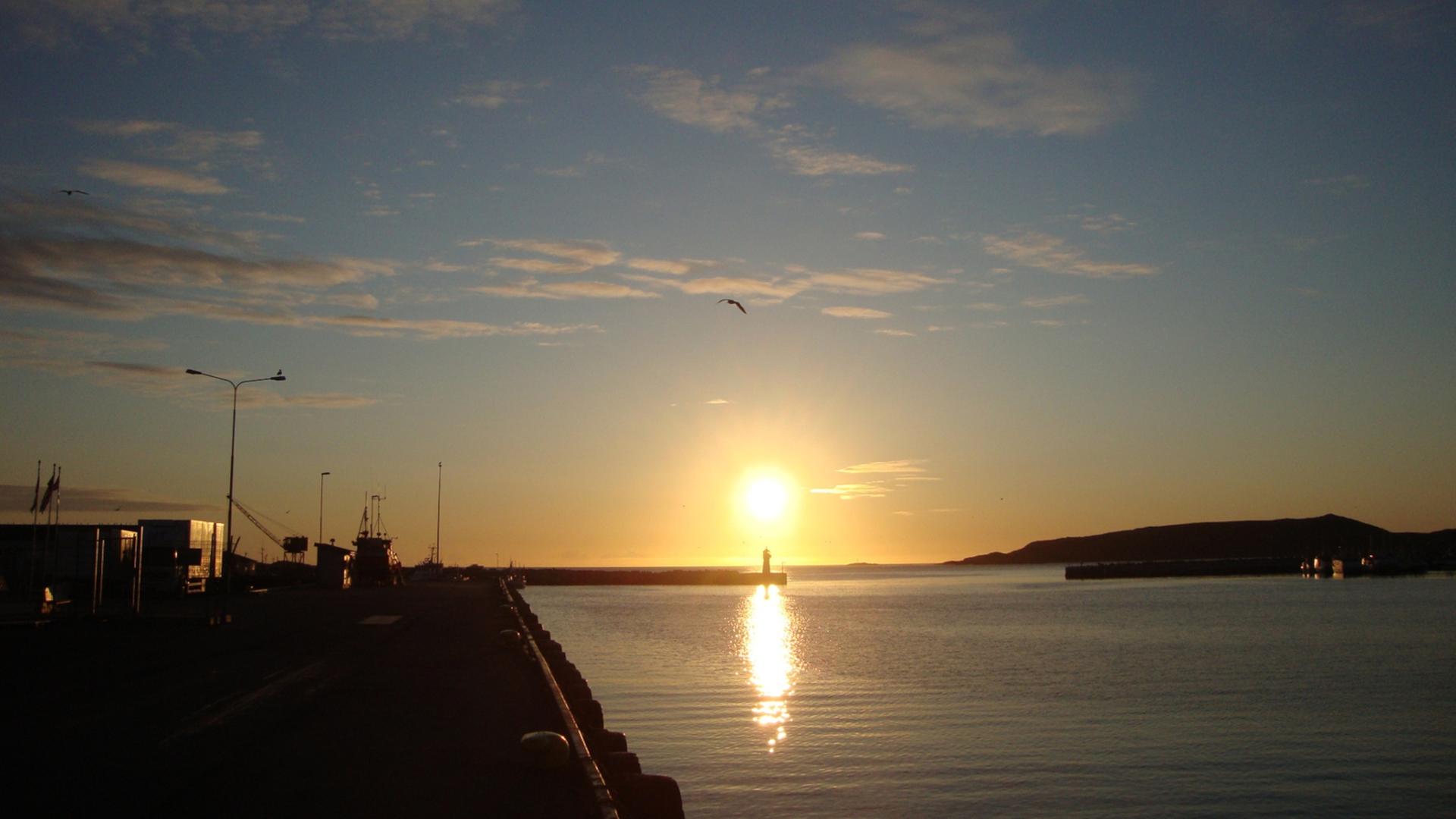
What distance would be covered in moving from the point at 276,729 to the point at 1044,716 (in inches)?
925

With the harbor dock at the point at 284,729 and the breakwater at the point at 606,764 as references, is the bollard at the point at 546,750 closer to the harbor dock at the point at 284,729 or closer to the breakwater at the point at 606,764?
the harbor dock at the point at 284,729

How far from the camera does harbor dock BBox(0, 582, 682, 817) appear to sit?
12.9 meters

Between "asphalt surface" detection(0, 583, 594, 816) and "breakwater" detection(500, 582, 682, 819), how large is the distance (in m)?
0.32

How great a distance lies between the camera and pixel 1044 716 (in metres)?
34.0

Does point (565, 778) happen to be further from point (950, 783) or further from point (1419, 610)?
point (1419, 610)

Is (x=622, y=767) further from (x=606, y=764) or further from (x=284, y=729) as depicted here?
(x=284, y=729)

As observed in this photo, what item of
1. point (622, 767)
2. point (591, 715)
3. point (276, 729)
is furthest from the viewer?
point (591, 715)

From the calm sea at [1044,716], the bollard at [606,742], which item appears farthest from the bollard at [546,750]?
the calm sea at [1044,716]

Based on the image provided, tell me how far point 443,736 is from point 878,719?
18.9 metres

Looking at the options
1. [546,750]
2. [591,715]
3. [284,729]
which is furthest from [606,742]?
[284,729]

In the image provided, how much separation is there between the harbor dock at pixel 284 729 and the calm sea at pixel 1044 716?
17.1 feet

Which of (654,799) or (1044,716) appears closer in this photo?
(654,799)

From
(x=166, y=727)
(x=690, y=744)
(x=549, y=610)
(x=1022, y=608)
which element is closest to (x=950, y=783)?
(x=690, y=744)

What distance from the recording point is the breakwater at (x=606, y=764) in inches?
485
